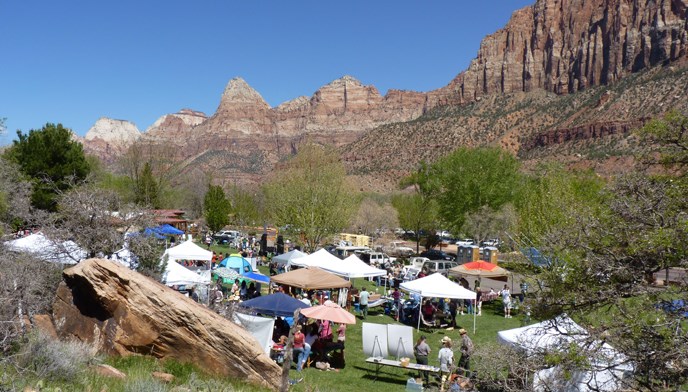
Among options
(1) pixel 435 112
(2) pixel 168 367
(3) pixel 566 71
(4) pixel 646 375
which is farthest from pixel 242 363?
(3) pixel 566 71

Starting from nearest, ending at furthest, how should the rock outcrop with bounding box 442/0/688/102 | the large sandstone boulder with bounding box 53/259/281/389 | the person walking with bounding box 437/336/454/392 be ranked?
the large sandstone boulder with bounding box 53/259/281/389, the person walking with bounding box 437/336/454/392, the rock outcrop with bounding box 442/0/688/102

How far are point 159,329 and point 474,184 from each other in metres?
35.7

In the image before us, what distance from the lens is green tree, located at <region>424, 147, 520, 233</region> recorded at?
41406 mm

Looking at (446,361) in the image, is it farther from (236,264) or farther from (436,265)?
(436,265)

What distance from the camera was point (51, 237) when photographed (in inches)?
547

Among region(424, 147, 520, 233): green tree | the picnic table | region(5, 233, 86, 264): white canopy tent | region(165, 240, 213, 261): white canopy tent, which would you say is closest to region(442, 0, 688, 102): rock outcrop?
region(424, 147, 520, 233): green tree

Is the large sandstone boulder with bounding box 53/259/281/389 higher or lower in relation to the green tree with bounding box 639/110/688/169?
lower

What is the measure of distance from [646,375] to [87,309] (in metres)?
8.47

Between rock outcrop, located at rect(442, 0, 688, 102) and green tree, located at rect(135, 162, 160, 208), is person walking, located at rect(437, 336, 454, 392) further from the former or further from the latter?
rock outcrop, located at rect(442, 0, 688, 102)

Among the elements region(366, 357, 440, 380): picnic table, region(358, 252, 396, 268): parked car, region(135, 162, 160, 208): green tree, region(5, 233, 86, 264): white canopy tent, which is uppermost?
region(135, 162, 160, 208): green tree

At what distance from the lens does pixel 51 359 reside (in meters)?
7.07

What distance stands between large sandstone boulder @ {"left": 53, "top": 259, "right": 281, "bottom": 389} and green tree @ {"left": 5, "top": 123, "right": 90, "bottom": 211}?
904 inches

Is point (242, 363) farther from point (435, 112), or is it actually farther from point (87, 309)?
point (435, 112)

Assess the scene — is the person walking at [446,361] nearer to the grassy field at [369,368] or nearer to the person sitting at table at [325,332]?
the grassy field at [369,368]
